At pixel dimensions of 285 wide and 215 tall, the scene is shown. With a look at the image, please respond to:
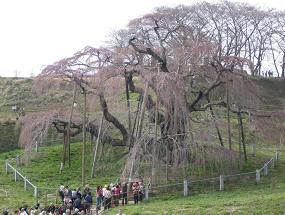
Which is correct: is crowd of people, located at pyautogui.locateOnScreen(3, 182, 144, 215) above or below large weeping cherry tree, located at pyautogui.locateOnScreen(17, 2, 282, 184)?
below

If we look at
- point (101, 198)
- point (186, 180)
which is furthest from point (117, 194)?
point (186, 180)

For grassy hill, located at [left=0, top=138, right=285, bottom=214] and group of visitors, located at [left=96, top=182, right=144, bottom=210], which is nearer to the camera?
grassy hill, located at [left=0, top=138, right=285, bottom=214]

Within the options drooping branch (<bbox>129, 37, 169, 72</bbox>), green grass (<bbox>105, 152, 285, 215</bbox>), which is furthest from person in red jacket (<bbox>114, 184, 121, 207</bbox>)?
drooping branch (<bbox>129, 37, 169, 72</bbox>)

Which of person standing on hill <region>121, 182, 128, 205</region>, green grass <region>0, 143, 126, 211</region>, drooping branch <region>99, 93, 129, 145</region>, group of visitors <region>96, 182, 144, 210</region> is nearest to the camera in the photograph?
group of visitors <region>96, 182, 144, 210</region>

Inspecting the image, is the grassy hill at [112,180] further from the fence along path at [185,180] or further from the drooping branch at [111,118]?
the drooping branch at [111,118]

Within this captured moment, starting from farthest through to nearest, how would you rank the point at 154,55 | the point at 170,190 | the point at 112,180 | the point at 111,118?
the point at 111,118
the point at 112,180
the point at 154,55
the point at 170,190

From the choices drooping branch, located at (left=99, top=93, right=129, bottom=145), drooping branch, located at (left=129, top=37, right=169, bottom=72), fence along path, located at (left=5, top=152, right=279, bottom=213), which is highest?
drooping branch, located at (left=129, top=37, right=169, bottom=72)

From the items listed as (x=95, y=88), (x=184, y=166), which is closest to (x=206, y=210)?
(x=184, y=166)

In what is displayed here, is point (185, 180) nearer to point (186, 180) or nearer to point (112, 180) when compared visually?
point (186, 180)

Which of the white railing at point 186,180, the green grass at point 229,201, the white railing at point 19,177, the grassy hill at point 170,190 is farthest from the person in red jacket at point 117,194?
the white railing at point 19,177

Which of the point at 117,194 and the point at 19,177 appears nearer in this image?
the point at 117,194

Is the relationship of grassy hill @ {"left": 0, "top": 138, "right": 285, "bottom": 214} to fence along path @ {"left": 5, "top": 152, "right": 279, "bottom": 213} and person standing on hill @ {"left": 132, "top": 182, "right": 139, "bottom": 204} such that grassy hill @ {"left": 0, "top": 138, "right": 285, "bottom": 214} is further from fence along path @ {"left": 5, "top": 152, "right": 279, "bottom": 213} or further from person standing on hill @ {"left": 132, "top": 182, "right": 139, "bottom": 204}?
person standing on hill @ {"left": 132, "top": 182, "right": 139, "bottom": 204}

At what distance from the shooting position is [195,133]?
1108 inches

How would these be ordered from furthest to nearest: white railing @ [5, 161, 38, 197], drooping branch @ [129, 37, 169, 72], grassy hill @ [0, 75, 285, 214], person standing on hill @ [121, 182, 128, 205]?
drooping branch @ [129, 37, 169, 72] → white railing @ [5, 161, 38, 197] → person standing on hill @ [121, 182, 128, 205] → grassy hill @ [0, 75, 285, 214]
